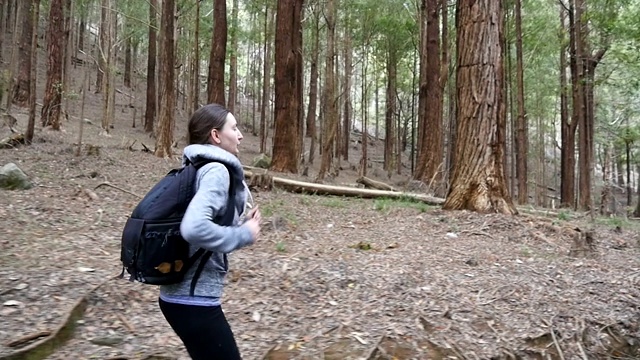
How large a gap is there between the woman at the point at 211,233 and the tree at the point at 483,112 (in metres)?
6.73

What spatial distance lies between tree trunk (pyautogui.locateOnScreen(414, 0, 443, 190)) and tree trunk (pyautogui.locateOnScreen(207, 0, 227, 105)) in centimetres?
622

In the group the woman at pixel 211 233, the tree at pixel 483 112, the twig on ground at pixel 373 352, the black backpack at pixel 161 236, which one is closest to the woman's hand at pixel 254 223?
the woman at pixel 211 233

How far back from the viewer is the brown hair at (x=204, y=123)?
2.27 meters

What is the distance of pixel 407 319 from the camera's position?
183 inches

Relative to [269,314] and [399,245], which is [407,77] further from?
[269,314]

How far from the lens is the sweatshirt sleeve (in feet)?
6.43

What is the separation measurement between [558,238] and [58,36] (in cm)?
1428

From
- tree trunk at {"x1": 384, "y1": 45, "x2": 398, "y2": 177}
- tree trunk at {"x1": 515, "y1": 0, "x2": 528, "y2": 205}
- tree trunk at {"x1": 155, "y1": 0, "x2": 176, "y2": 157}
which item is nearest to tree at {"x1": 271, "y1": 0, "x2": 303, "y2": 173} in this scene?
tree trunk at {"x1": 155, "y1": 0, "x2": 176, "y2": 157}

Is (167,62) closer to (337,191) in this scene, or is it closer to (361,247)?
(337,191)

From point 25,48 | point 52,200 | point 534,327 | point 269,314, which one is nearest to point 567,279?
point 534,327

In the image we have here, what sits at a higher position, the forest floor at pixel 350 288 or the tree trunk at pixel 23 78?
the tree trunk at pixel 23 78

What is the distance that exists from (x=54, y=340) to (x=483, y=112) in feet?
22.4

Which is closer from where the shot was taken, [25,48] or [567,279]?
[567,279]

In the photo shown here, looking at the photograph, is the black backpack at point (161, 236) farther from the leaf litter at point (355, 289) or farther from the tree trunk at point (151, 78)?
the tree trunk at point (151, 78)
